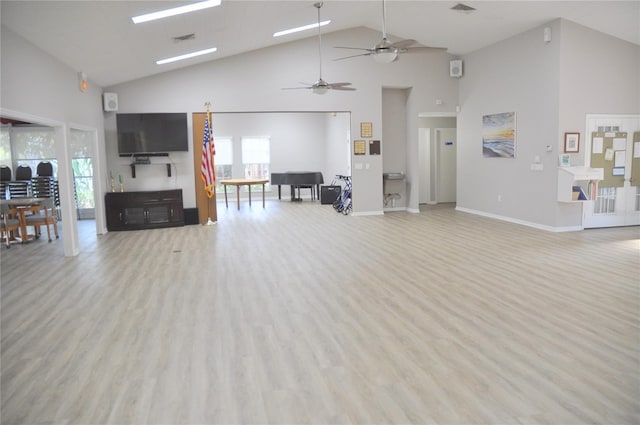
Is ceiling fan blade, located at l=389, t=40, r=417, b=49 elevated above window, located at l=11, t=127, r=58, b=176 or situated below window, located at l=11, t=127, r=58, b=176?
above

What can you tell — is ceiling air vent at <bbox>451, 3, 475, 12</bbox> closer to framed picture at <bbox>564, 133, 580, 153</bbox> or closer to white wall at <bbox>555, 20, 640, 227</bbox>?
white wall at <bbox>555, 20, 640, 227</bbox>

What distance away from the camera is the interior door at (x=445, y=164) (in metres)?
12.0

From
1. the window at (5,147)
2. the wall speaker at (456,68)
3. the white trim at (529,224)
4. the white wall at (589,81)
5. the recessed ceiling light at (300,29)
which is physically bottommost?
the white trim at (529,224)

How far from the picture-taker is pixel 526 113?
8312mm

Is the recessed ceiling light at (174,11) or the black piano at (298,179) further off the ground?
the recessed ceiling light at (174,11)

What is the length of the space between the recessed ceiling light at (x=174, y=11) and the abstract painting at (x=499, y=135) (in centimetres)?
596

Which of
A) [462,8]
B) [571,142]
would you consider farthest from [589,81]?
[462,8]

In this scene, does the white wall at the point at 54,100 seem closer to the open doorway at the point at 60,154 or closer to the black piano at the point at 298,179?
the open doorway at the point at 60,154

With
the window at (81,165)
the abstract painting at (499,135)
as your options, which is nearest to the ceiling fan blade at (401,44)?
the abstract painting at (499,135)

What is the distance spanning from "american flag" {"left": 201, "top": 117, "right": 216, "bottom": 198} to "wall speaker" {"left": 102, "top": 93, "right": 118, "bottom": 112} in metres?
1.79

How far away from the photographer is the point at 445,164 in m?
12.1

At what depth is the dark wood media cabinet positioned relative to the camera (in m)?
8.87

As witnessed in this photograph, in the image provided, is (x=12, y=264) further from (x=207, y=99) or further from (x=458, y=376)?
(x=458, y=376)

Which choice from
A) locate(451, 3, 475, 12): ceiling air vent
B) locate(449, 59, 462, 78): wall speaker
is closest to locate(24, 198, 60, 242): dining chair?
locate(451, 3, 475, 12): ceiling air vent
